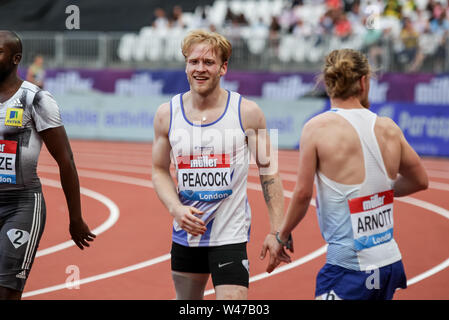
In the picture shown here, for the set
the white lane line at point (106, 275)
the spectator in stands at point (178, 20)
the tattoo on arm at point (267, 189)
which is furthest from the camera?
the spectator in stands at point (178, 20)

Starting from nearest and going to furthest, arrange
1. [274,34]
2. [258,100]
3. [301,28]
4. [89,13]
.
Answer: [258,100]
[274,34]
[301,28]
[89,13]

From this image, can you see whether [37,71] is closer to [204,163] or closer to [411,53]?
[411,53]

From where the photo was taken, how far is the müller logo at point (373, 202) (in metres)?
4.12

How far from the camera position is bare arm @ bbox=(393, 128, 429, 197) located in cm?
425

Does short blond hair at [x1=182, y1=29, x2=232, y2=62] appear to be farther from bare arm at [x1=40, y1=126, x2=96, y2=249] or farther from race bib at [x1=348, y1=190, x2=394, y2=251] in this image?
race bib at [x1=348, y1=190, x2=394, y2=251]

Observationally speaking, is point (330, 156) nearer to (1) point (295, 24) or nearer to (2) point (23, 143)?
(2) point (23, 143)

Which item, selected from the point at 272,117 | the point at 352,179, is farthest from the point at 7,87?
the point at 272,117

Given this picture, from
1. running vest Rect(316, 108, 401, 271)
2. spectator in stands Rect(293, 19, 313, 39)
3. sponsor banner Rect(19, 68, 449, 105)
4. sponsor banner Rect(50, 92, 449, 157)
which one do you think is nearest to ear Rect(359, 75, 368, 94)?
running vest Rect(316, 108, 401, 271)

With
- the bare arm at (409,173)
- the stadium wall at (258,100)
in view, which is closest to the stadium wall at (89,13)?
the stadium wall at (258,100)

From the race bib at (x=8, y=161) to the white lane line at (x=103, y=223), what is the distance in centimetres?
385

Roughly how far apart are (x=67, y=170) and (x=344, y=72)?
197cm

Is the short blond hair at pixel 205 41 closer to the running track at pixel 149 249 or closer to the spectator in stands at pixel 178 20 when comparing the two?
the running track at pixel 149 249

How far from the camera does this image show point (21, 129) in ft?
15.6
